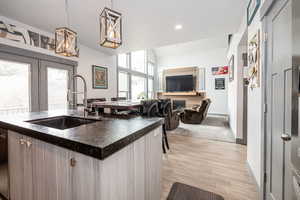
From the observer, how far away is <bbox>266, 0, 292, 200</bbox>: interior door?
1.02 meters

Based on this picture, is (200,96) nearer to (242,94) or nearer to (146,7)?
(242,94)

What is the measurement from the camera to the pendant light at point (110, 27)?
57.7 inches

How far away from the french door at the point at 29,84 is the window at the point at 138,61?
12.7 ft

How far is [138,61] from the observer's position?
25.3 feet

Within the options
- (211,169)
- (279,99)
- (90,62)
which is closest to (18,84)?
(90,62)

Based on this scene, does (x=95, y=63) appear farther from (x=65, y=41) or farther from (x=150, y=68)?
(x=150, y=68)

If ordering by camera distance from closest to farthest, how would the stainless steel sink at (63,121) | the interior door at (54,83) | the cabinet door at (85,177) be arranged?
the cabinet door at (85,177) < the stainless steel sink at (63,121) < the interior door at (54,83)

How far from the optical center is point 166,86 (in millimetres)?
8516

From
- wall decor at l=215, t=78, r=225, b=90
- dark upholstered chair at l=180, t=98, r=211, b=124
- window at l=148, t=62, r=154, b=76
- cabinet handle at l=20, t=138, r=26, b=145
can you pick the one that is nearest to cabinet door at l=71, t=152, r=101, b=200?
cabinet handle at l=20, t=138, r=26, b=145

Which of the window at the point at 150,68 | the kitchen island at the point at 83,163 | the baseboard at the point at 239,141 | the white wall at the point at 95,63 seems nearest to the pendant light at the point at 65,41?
the kitchen island at the point at 83,163

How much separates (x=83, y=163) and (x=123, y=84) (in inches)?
233

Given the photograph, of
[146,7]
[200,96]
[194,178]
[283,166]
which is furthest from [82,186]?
[200,96]

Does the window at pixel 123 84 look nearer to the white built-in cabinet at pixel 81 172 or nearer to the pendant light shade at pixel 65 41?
the pendant light shade at pixel 65 41

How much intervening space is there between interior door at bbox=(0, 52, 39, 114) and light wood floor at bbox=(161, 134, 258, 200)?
10.7 ft
